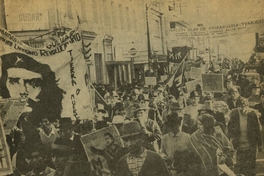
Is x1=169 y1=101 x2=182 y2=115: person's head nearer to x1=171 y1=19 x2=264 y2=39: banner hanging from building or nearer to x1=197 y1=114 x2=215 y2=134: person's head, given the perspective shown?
x1=197 y1=114 x2=215 y2=134: person's head

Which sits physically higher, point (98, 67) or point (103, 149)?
point (98, 67)

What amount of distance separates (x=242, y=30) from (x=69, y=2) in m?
0.54

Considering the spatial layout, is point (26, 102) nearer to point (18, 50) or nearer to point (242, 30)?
point (18, 50)

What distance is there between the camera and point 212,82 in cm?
117

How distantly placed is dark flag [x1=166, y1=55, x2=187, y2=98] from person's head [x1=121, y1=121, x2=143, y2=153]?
0.15m

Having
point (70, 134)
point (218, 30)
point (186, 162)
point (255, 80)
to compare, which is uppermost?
point (218, 30)

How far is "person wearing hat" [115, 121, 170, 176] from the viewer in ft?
3.78

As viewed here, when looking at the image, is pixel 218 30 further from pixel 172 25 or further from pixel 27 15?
pixel 27 15

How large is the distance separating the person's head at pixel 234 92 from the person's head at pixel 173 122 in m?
0.18

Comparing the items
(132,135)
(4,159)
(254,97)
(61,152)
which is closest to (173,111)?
(132,135)

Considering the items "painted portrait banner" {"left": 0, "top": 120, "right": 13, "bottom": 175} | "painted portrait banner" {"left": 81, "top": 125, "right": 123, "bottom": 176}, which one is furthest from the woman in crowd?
"painted portrait banner" {"left": 0, "top": 120, "right": 13, "bottom": 175}

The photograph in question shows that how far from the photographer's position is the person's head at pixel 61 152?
3.71 feet

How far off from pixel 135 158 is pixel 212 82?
0.34 m

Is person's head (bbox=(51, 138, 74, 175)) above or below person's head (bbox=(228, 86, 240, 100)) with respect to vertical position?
below
